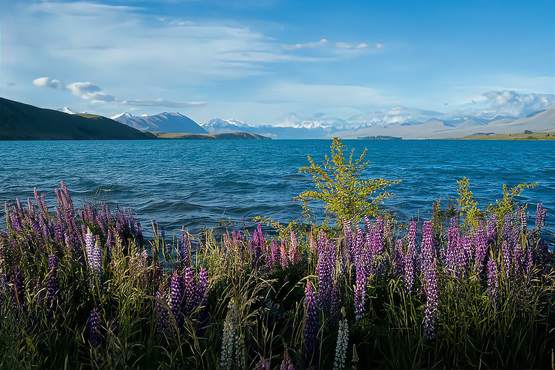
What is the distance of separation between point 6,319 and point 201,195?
31.3 meters

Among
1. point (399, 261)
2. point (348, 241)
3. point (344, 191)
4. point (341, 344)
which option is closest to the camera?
point (341, 344)

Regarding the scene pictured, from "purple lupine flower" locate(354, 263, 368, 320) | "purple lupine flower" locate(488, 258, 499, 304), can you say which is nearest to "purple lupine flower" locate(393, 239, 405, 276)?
"purple lupine flower" locate(488, 258, 499, 304)

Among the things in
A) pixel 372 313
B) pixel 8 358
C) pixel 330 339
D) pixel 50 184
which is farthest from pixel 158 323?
pixel 50 184

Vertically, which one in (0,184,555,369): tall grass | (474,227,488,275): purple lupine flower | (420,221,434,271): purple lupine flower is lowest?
(0,184,555,369): tall grass

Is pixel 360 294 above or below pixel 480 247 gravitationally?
below

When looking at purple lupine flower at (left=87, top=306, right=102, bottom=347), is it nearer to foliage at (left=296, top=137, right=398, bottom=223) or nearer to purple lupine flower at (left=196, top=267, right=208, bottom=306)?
purple lupine flower at (left=196, top=267, right=208, bottom=306)

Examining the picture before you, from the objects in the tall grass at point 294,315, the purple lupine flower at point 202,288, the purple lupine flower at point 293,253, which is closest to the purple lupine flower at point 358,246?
the tall grass at point 294,315

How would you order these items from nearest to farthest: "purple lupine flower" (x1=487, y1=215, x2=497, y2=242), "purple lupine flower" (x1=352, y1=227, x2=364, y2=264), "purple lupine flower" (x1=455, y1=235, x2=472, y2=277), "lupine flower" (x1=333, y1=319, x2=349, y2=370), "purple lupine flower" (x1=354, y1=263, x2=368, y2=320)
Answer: "lupine flower" (x1=333, y1=319, x2=349, y2=370), "purple lupine flower" (x1=354, y1=263, x2=368, y2=320), "purple lupine flower" (x1=455, y1=235, x2=472, y2=277), "purple lupine flower" (x1=352, y1=227, x2=364, y2=264), "purple lupine flower" (x1=487, y1=215, x2=497, y2=242)

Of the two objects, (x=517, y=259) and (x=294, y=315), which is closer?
(x=294, y=315)

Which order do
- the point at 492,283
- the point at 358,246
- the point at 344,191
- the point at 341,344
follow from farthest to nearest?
the point at 344,191
the point at 358,246
the point at 492,283
the point at 341,344

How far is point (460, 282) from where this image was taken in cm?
562

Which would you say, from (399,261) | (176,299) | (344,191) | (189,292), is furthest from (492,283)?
(344,191)

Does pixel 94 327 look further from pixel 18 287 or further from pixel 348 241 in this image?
pixel 348 241

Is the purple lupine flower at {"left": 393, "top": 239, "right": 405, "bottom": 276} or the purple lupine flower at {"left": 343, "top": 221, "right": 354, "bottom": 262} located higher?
the purple lupine flower at {"left": 343, "top": 221, "right": 354, "bottom": 262}
